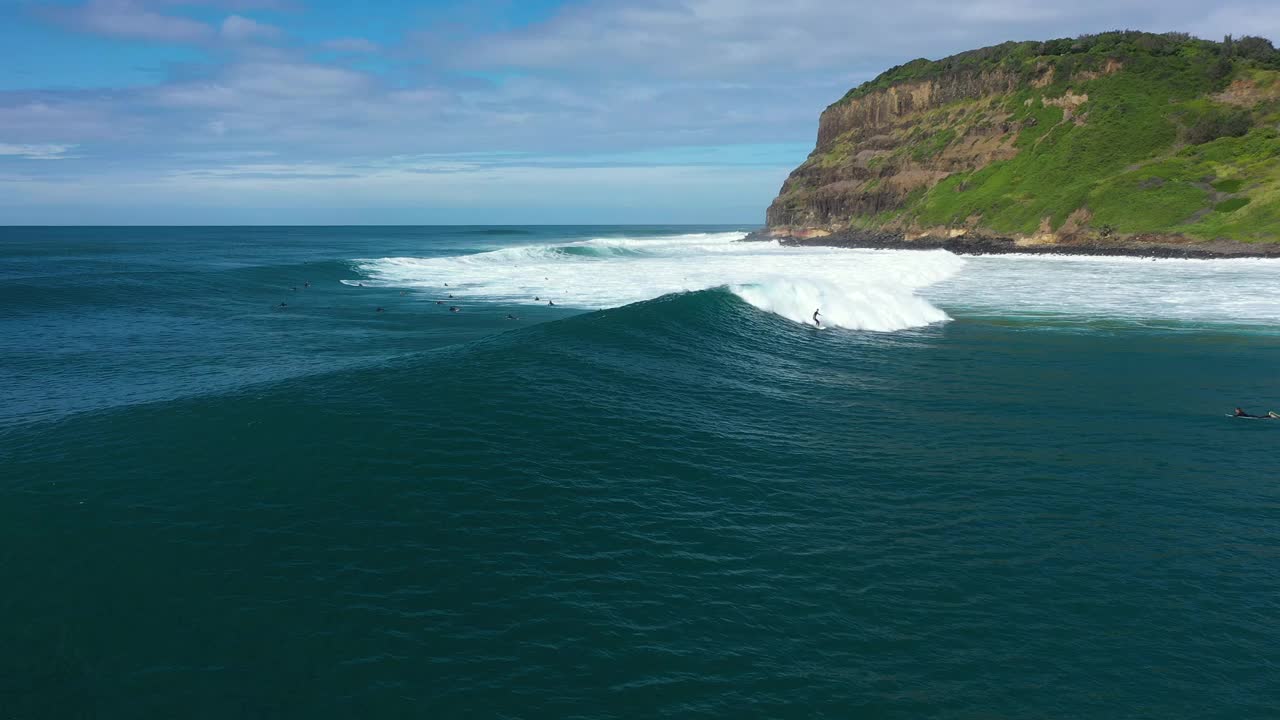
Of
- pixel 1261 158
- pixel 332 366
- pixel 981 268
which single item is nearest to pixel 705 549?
pixel 332 366

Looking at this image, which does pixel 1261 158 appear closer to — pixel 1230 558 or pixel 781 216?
pixel 781 216

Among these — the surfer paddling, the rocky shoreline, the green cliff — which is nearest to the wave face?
the rocky shoreline

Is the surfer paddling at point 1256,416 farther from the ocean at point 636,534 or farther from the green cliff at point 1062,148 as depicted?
the green cliff at point 1062,148

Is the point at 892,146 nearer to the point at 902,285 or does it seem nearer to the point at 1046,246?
the point at 1046,246

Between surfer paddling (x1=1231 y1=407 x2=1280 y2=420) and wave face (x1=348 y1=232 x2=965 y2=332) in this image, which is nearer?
surfer paddling (x1=1231 y1=407 x2=1280 y2=420)

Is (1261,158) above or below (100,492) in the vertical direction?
above

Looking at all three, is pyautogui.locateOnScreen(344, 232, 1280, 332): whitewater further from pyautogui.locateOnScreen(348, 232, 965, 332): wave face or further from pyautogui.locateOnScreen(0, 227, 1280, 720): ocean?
pyautogui.locateOnScreen(0, 227, 1280, 720): ocean

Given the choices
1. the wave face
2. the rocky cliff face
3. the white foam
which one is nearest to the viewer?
the wave face
